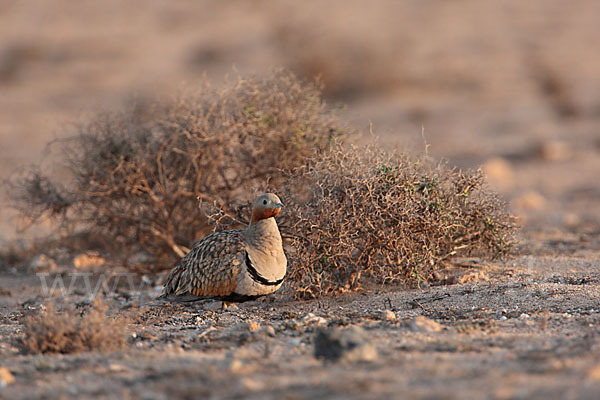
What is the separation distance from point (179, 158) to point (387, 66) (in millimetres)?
15976

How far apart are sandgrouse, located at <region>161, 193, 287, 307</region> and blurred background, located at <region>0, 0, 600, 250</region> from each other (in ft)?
18.6

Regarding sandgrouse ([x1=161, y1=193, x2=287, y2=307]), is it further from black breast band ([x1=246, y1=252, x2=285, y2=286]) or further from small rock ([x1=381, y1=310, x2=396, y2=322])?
small rock ([x1=381, y1=310, x2=396, y2=322])

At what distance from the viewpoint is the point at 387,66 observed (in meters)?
21.8

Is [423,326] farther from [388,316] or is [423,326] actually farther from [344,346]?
[344,346]

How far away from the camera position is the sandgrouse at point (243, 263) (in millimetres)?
5074

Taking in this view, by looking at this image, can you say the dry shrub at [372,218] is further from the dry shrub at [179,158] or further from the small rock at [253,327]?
the small rock at [253,327]

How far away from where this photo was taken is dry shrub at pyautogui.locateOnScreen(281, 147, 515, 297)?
5.48 m

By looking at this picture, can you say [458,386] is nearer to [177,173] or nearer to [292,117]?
[292,117]

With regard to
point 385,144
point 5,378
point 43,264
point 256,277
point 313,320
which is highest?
point 385,144

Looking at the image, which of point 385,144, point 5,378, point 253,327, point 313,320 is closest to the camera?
point 5,378

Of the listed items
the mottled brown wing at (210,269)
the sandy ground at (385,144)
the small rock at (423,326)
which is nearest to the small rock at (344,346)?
the sandy ground at (385,144)

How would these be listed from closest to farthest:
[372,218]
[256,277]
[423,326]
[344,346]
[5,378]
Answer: [5,378], [344,346], [423,326], [256,277], [372,218]

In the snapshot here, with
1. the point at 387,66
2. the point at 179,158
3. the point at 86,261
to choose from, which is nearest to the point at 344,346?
the point at 179,158

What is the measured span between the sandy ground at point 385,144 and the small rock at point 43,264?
23 centimetres
